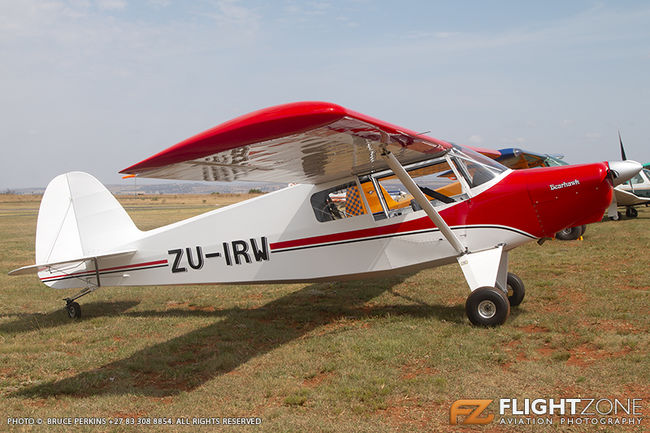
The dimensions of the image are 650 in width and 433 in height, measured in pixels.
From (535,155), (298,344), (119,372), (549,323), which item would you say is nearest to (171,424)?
(119,372)

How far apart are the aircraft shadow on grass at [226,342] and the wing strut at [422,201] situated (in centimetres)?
102

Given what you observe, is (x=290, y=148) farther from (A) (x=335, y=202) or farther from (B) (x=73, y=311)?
(B) (x=73, y=311)

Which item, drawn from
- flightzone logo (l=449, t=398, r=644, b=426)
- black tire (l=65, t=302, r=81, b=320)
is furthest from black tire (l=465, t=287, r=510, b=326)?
black tire (l=65, t=302, r=81, b=320)

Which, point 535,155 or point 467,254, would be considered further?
point 535,155

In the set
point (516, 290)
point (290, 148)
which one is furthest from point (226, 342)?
point (516, 290)

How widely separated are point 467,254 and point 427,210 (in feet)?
2.83

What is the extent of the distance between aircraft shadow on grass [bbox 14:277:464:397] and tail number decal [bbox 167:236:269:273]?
0.91 metres

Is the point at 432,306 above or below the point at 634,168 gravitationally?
below

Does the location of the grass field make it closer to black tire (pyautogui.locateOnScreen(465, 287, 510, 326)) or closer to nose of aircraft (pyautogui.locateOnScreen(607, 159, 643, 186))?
black tire (pyautogui.locateOnScreen(465, 287, 510, 326))

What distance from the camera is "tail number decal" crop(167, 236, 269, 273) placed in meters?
7.02

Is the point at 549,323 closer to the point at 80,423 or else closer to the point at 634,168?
the point at 634,168

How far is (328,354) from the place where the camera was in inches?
210

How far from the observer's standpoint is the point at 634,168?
5.84 m

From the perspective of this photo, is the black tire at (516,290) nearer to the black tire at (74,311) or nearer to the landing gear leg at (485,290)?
the landing gear leg at (485,290)
